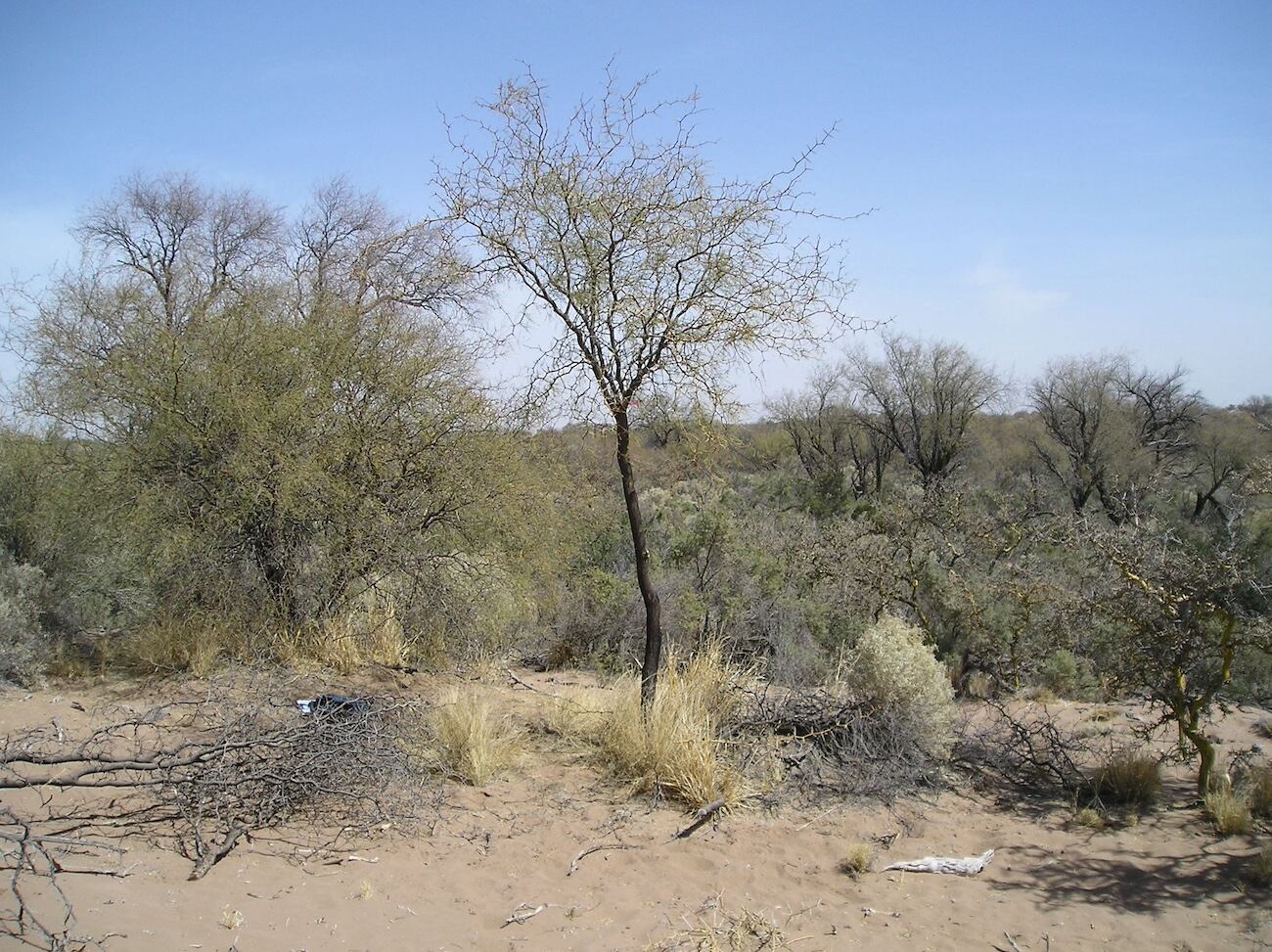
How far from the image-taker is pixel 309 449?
942 centimetres

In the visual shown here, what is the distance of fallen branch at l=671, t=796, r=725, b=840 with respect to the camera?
608 cm

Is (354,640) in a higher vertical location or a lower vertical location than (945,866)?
higher

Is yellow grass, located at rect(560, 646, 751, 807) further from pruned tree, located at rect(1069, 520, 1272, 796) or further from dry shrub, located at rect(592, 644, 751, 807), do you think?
pruned tree, located at rect(1069, 520, 1272, 796)

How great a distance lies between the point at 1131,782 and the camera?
22.9 feet

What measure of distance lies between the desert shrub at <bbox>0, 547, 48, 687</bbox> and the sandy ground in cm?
451

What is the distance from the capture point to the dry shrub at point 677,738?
258 inches

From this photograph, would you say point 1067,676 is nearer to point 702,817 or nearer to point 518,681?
point 518,681

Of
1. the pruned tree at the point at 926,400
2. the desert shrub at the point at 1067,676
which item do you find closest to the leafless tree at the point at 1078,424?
the pruned tree at the point at 926,400

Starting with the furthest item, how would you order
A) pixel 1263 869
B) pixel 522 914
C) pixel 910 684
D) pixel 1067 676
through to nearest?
pixel 1067 676
pixel 910 684
pixel 1263 869
pixel 522 914

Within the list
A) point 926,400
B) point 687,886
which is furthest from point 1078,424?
point 687,886

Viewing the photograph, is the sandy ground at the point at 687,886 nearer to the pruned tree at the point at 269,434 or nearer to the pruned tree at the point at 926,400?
the pruned tree at the point at 269,434

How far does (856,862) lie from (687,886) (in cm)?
115

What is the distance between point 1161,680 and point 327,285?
10.1 m

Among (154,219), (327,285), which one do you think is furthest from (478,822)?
(154,219)
